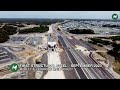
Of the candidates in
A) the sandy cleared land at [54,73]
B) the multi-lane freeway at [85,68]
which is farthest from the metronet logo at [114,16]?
the sandy cleared land at [54,73]

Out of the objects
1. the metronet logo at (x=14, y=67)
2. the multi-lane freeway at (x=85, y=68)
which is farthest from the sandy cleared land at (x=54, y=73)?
the metronet logo at (x=14, y=67)

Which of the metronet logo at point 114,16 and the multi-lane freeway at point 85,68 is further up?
the metronet logo at point 114,16

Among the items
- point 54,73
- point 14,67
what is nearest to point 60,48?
point 54,73

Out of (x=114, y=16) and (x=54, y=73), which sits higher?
(x=114, y=16)

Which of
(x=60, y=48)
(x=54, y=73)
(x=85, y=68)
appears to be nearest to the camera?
Answer: (x=54, y=73)

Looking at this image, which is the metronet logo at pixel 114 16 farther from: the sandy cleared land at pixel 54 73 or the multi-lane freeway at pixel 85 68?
the sandy cleared land at pixel 54 73

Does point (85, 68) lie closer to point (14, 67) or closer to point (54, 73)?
point (54, 73)

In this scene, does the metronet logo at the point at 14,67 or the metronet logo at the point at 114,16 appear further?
the metronet logo at the point at 114,16

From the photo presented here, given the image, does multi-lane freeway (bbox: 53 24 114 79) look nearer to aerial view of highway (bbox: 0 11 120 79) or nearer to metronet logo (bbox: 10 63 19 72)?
aerial view of highway (bbox: 0 11 120 79)

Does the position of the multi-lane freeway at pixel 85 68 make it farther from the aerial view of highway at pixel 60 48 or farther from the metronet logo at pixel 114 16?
the metronet logo at pixel 114 16
